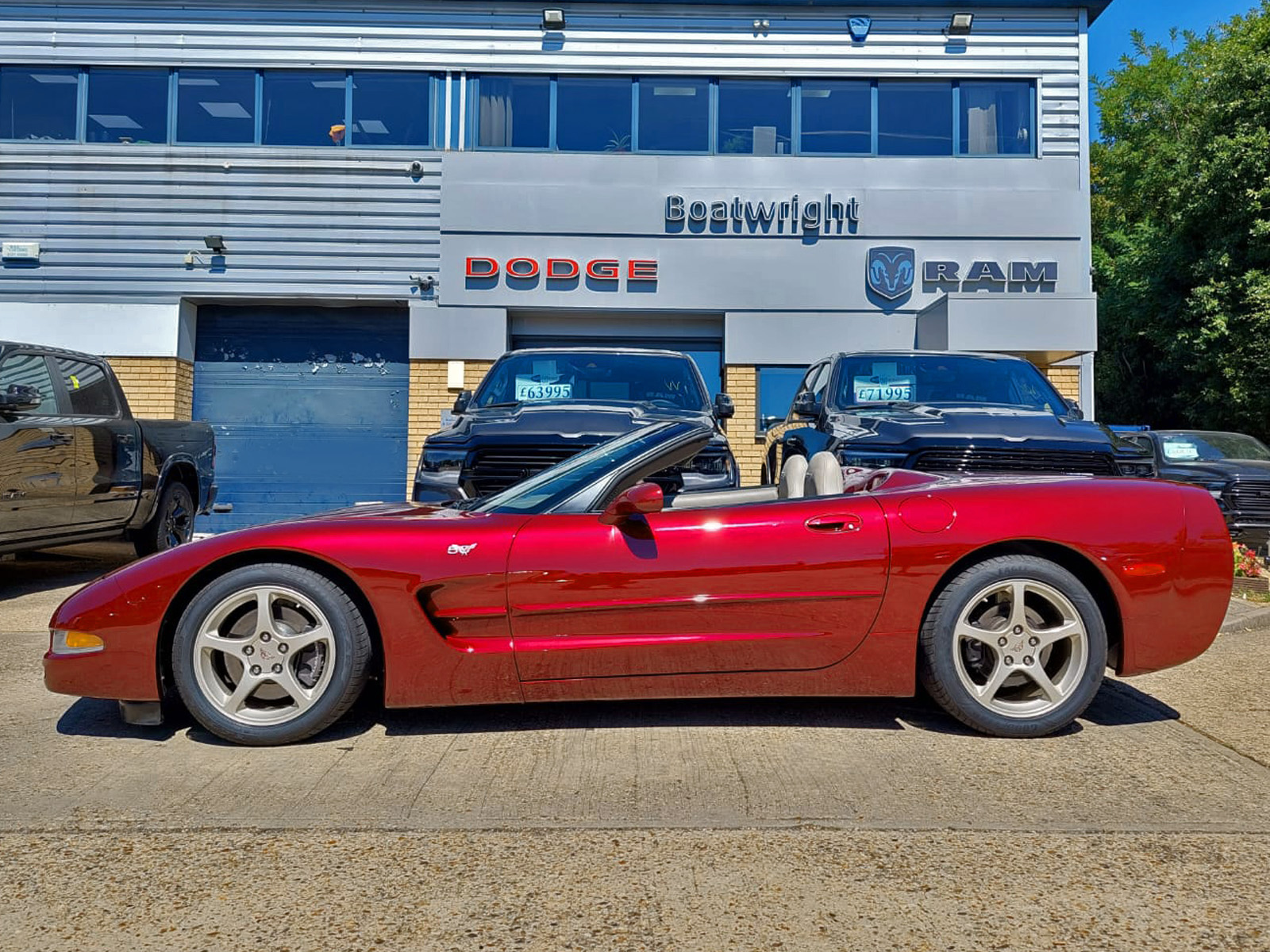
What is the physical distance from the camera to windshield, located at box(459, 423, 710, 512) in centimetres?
366

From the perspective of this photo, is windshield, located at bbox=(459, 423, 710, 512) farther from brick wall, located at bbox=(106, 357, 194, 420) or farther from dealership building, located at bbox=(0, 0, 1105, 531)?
brick wall, located at bbox=(106, 357, 194, 420)

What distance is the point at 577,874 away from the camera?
2.38 m

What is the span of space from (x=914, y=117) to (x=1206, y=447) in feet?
19.3

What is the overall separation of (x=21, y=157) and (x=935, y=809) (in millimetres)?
14906

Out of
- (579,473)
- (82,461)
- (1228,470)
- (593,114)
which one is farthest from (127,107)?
(1228,470)

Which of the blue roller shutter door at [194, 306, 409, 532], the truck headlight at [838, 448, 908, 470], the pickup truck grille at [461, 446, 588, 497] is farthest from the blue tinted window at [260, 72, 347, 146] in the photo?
the truck headlight at [838, 448, 908, 470]

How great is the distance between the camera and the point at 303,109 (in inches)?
533

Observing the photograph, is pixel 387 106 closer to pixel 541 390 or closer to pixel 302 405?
pixel 302 405

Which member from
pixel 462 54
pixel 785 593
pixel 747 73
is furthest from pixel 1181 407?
pixel 785 593

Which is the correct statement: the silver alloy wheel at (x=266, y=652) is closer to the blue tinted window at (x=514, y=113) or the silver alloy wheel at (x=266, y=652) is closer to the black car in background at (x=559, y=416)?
the black car in background at (x=559, y=416)

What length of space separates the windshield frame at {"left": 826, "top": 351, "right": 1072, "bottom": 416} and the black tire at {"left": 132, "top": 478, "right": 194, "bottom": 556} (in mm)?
5617

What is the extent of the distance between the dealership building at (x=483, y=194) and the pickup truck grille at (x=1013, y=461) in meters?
7.24

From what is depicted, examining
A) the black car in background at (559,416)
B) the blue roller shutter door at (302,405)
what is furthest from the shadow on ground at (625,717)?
the blue roller shutter door at (302,405)

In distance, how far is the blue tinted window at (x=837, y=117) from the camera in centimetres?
1355
